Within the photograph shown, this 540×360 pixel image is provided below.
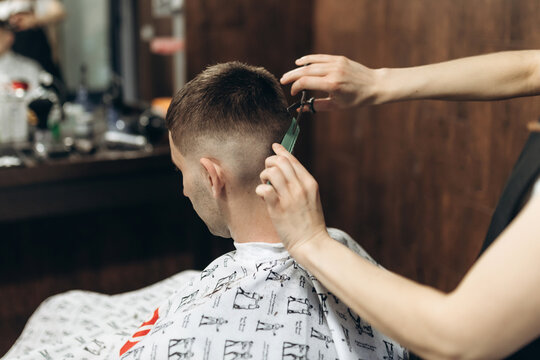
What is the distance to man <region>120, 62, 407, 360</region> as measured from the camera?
4.04ft

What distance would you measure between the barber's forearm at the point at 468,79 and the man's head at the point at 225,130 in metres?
0.27

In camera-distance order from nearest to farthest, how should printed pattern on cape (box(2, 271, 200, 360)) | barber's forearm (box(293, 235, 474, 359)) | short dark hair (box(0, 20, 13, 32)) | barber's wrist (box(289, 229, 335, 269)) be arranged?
barber's forearm (box(293, 235, 474, 359)) < barber's wrist (box(289, 229, 335, 269)) < printed pattern on cape (box(2, 271, 200, 360)) < short dark hair (box(0, 20, 13, 32))

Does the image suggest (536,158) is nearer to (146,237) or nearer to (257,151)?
(257,151)

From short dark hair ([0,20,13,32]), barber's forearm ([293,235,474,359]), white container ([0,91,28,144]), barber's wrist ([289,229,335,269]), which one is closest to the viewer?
barber's forearm ([293,235,474,359])

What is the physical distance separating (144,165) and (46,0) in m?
1.40

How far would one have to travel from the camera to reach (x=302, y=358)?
47.4 inches

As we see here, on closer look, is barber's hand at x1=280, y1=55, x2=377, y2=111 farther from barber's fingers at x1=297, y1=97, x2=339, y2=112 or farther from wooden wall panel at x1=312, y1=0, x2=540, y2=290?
wooden wall panel at x1=312, y1=0, x2=540, y2=290

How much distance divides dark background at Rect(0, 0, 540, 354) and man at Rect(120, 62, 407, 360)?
1440 millimetres

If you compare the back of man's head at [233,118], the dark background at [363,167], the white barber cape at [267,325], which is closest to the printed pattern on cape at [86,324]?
the white barber cape at [267,325]

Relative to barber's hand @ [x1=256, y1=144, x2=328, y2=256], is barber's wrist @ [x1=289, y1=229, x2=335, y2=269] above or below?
below

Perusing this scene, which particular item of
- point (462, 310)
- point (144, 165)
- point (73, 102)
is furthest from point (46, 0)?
point (462, 310)

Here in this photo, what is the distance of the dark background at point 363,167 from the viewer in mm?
2680

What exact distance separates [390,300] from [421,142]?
226 centimetres

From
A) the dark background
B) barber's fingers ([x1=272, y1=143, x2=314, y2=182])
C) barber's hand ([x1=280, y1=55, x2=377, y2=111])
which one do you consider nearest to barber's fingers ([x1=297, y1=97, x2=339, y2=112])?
barber's hand ([x1=280, y1=55, x2=377, y2=111])
